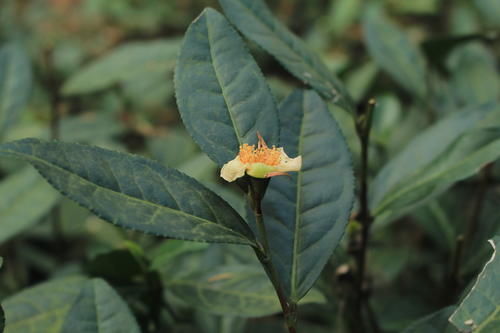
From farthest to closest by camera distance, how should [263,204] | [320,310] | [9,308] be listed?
[320,310] < [9,308] < [263,204]

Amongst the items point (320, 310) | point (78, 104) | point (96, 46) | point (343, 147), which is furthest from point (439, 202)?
point (96, 46)

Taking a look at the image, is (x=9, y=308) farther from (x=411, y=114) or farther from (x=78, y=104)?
(x=78, y=104)

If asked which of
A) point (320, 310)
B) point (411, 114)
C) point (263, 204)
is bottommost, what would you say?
point (320, 310)

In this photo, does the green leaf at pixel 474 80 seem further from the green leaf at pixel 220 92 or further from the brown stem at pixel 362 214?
the green leaf at pixel 220 92

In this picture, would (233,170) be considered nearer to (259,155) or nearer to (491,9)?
(259,155)

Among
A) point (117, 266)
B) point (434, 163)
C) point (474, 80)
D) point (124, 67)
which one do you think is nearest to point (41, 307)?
point (117, 266)

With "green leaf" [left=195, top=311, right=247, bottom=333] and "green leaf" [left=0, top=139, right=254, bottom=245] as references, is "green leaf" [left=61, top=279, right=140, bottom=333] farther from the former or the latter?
"green leaf" [left=195, top=311, right=247, bottom=333]

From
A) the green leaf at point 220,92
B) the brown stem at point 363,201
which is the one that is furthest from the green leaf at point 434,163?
the green leaf at point 220,92
